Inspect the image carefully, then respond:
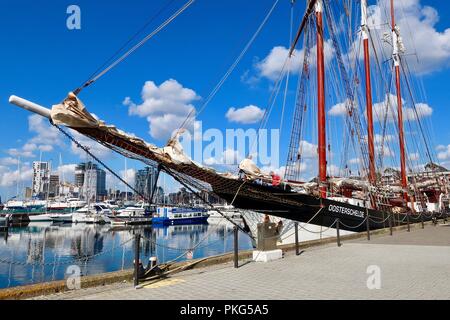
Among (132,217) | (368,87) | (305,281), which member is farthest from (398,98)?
(132,217)

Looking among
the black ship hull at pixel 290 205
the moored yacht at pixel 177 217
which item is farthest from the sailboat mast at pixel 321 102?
the moored yacht at pixel 177 217

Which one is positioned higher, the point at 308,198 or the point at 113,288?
the point at 308,198

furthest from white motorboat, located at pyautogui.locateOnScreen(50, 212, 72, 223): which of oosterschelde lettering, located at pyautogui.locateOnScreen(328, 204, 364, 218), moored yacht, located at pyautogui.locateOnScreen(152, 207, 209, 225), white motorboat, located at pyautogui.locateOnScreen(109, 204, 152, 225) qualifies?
oosterschelde lettering, located at pyautogui.locateOnScreen(328, 204, 364, 218)

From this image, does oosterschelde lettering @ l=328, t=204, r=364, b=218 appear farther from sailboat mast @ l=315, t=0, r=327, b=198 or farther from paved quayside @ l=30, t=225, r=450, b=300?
paved quayside @ l=30, t=225, r=450, b=300

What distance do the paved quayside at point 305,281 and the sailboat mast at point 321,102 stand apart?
26.9ft

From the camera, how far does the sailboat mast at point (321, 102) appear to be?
19297 millimetres

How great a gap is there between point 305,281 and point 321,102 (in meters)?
14.2

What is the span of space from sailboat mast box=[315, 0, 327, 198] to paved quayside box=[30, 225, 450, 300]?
8.20m

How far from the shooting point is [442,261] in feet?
34.6

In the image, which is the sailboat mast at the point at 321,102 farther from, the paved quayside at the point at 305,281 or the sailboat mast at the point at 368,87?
the sailboat mast at the point at 368,87

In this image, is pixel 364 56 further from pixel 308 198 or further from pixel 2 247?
pixel 2 247

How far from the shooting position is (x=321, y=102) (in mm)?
20359
